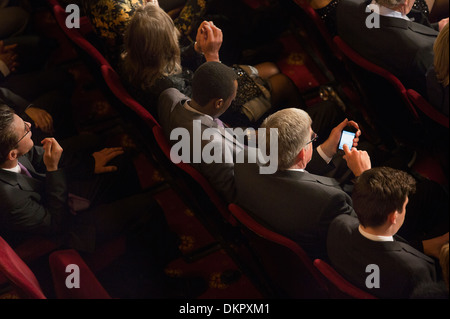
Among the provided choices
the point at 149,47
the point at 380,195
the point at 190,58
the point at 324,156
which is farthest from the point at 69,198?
the point at 380,195

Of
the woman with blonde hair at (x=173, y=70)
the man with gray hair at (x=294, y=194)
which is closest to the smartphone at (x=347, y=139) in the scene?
the man with gray hair at (x=294, y=194)

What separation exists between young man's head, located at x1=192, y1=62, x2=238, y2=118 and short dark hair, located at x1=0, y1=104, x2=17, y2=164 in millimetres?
552

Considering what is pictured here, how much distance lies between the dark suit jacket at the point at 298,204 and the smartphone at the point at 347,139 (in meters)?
0.26

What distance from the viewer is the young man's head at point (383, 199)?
122cm

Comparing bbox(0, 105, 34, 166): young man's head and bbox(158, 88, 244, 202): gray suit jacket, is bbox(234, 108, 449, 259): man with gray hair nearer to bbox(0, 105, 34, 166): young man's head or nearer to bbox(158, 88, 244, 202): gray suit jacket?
bbox(158, 88, 244, 202): gray suit jacket

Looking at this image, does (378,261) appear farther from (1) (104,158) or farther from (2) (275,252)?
(1) (104,158)

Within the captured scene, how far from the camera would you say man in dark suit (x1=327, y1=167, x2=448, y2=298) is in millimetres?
1202

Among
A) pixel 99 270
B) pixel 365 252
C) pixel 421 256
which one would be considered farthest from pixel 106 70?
pixel 421 256

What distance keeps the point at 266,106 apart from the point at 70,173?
0.73m

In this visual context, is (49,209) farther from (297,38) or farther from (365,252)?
(297,38)

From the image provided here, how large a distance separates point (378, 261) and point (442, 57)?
2.12 ft

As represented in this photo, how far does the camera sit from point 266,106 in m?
1.83

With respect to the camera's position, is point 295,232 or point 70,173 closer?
point 295,232

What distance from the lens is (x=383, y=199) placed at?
48.0 inches
